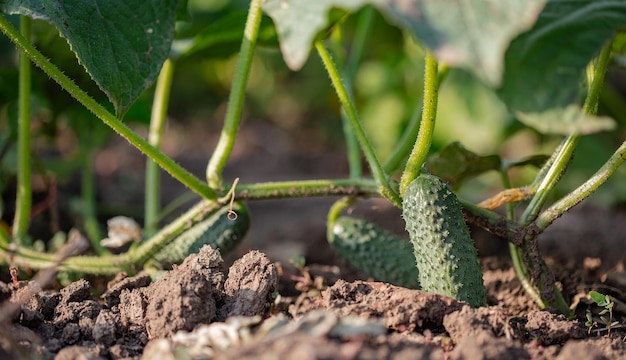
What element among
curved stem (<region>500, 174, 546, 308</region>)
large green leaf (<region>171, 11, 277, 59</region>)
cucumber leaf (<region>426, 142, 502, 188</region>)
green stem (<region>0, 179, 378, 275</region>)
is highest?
large green leaf (<region>171, 11, 277, 59</region>)

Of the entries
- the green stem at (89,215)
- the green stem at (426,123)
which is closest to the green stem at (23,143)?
the green stem at (89,215)

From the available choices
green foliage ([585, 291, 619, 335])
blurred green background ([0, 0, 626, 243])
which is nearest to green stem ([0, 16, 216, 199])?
blurred green background ([0, 0, 626, 243])

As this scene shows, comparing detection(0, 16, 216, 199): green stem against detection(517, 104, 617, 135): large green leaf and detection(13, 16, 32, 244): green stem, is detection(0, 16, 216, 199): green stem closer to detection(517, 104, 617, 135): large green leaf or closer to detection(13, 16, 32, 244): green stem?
detection(13, 16, 32, 244): green stem

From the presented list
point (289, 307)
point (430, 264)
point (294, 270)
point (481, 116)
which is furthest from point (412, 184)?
point (481, 116)

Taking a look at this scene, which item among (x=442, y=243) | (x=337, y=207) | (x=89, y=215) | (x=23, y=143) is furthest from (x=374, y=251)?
(x=89, y=215)

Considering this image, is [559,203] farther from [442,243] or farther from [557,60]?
[557,60]

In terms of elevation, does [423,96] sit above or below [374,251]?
above
